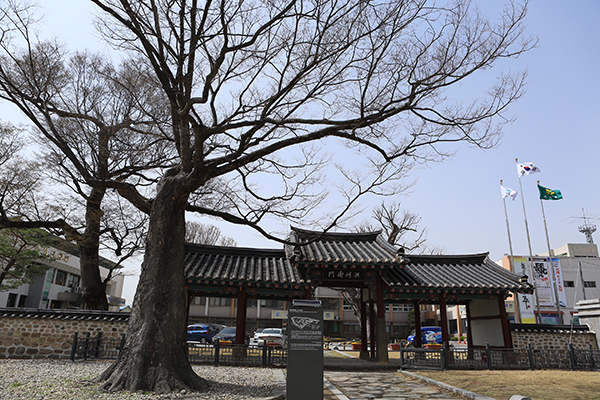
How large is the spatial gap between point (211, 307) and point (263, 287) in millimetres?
34666

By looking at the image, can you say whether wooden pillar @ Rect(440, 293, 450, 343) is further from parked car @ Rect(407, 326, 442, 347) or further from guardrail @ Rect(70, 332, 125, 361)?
parked car @ Rect(407, 326, 442, 347)

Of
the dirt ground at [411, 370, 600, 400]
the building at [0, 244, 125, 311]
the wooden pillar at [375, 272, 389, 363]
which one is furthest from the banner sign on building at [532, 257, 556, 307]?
the building at [0, 244, 125, 311]

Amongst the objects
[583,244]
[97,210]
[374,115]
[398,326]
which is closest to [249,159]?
[374,115]

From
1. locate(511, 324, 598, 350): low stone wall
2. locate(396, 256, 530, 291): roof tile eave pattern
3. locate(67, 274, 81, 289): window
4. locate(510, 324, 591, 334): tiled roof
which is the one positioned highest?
locate(67, 274, 81, 289): window

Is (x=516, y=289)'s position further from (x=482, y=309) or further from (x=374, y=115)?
(x=374, y=115)

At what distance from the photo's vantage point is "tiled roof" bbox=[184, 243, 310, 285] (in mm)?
14711

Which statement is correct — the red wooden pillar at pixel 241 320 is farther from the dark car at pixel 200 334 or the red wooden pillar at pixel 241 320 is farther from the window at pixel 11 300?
the window at pixel 11 300

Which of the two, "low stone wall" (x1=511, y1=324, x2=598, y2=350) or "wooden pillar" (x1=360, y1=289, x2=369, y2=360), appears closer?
"low stone wall" (x1=511, y1=324, x2=598, y2=350)

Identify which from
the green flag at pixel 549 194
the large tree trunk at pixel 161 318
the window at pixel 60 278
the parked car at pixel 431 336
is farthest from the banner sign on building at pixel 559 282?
the window at pixel 60 278

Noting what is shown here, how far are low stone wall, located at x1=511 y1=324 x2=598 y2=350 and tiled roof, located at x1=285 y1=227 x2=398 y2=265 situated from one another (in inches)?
244

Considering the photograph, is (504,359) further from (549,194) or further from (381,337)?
(549,194)

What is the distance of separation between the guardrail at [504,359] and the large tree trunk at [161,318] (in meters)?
8.49

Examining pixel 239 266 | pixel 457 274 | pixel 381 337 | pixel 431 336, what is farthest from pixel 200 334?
pixel 431 336

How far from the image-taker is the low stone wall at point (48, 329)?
1390 cm
